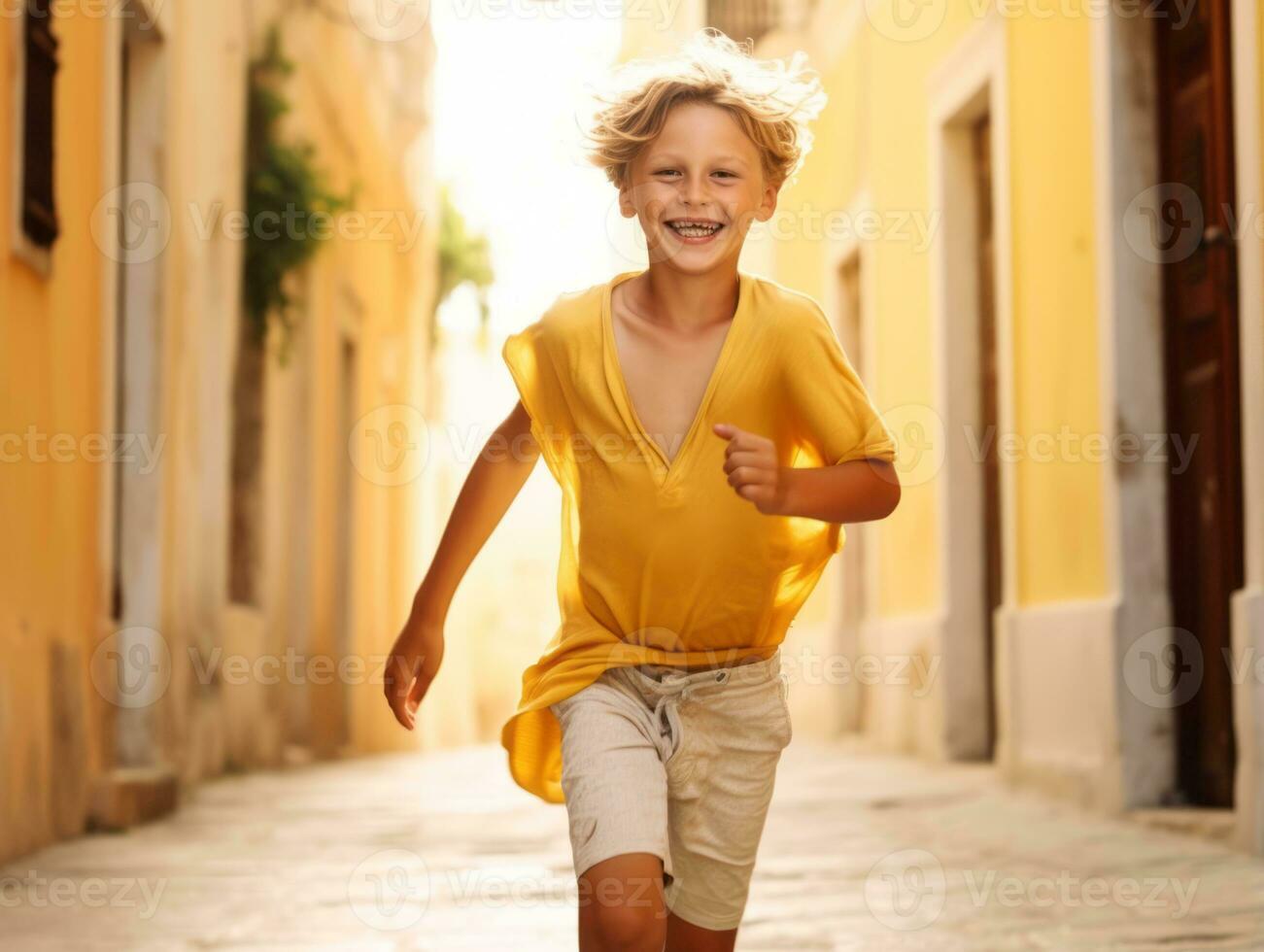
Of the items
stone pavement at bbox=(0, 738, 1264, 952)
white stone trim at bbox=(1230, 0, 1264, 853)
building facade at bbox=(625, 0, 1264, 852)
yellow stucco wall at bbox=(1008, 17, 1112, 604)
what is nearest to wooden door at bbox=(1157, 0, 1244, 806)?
building facade at bbox=(625, 0, 1264, 852)

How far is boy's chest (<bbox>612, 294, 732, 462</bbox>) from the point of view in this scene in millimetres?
2980

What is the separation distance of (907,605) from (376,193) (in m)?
8.76

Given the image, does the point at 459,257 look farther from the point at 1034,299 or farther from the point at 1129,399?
the point at 1129,399

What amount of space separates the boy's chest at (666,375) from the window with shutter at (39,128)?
3955 mm

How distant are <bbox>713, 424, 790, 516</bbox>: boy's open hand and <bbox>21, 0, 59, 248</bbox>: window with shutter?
443 centimetres

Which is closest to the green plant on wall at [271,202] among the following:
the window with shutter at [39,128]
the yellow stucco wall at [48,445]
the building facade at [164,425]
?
the building facade at [164,425]

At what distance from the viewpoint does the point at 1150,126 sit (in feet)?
25.0

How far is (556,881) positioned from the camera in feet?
18.3

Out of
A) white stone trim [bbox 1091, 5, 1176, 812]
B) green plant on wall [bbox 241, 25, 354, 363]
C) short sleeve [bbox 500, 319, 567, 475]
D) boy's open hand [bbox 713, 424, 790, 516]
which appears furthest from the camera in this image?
green plant on wall [bbox 241, 25, 354, 363]

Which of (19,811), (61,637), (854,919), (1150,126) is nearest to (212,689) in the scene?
(61,637)

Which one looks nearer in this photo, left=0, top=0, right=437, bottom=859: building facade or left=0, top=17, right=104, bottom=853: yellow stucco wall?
left=0, top=17, right=104, bottom=853: yellow stucco wall

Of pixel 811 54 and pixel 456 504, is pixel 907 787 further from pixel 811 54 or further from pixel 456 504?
pixel 811 54

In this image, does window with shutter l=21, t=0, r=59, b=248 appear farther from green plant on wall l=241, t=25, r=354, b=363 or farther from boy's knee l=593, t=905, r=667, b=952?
green plant on wall l=241, t=25, r=354, b=363

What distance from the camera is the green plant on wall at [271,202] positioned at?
1202 cm
